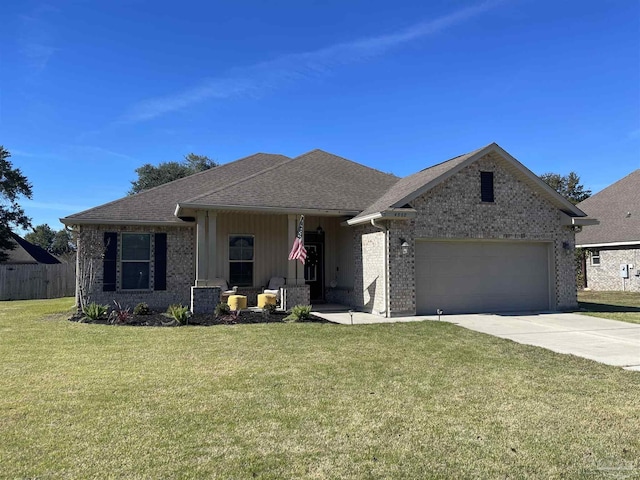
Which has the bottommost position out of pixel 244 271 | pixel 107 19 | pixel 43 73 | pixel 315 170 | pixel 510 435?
pixel 510 435

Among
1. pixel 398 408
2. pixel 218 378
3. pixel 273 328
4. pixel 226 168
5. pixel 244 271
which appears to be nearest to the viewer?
pixel 398 408

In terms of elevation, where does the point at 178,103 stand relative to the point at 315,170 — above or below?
above

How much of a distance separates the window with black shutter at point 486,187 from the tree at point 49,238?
69.6 m

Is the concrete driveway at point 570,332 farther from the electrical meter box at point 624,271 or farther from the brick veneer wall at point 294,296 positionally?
the electrical meter box at point 624,271

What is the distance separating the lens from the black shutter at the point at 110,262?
14.2 m

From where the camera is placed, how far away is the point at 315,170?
1703cm

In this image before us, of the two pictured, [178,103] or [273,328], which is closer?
[273,328]

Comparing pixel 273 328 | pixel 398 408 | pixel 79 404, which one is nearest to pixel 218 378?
pixel 79 404

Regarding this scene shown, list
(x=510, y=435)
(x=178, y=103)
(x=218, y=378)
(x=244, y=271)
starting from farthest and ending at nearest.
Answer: (x=178, y=103) → (x=244, y=271) → (x=218, y=378) → (x=510, y=435)

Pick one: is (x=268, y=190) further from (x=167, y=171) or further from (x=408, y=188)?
(x=167, y=171)

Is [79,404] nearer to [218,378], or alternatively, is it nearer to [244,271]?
[218,378]

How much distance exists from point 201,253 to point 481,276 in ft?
28.0

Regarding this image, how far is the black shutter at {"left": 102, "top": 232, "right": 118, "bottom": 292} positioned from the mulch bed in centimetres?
215

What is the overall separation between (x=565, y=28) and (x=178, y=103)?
41.7 feet
